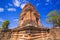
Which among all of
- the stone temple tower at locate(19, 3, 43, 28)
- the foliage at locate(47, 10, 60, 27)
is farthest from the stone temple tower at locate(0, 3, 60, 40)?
the foliage at locate(47, 10, 60, 27)

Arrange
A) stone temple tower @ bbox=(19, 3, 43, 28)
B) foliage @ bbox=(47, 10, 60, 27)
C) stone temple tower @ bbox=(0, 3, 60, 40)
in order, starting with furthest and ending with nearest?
foliage @ bbox=(47, 10, 60, 27), stone temple tower @ bbox=(19, 3, 43, 28), stone temple tower @ bbox=(0, 3, 60, 40)

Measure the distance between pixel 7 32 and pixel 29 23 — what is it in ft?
4.85

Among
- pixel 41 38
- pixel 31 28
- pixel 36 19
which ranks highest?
pixel 36 19

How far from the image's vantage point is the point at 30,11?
940cm

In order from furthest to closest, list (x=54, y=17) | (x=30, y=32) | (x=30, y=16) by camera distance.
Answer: (x=54, y=17) → (x=30, y=16) → (x=30, y=32)

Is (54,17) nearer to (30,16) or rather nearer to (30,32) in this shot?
(30,16)

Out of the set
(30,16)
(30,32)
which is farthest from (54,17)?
(30,32)

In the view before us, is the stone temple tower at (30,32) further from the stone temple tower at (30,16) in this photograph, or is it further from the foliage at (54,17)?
the foliage at (54,17)

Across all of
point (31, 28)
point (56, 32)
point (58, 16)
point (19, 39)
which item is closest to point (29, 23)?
point (31, 28)

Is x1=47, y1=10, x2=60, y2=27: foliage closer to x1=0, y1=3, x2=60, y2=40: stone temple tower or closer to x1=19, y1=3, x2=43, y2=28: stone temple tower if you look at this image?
x1=19, y1=3, x2=43, y2=28: stone temple tower

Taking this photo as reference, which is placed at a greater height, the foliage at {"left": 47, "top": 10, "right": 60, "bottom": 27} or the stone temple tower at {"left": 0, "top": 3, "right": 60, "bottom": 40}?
the foliage at {"left": 47, "top": 10, "right": 60, "bottom": 27}

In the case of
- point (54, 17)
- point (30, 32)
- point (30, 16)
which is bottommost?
point (30, 32)

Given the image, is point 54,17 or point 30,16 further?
point 54,17

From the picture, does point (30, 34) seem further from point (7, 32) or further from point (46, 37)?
point (7, 32)
